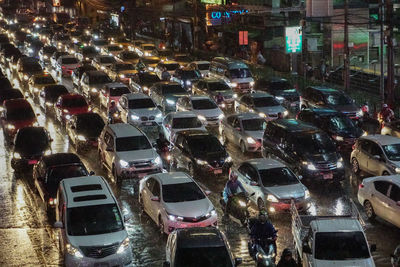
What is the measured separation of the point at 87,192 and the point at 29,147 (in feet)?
30.8

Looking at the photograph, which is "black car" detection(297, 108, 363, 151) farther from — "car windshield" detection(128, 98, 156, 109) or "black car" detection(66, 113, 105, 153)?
"black car" detection(66, 113, 105, 153)

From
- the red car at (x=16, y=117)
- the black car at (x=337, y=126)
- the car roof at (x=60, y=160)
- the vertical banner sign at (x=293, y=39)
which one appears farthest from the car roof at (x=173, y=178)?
the vertical banner sign at (x=293, y=39)

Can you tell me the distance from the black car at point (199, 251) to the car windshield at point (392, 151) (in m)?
10.8

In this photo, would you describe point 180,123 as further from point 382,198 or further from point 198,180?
point 382,198

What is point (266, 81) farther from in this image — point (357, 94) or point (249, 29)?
point (249, 29)

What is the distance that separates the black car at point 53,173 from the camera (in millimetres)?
22875

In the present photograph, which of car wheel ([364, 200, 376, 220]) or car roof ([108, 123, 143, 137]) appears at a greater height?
car roof ([108, 123, 143, 137])

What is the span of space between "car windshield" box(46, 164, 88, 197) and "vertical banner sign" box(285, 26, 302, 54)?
28084 mm

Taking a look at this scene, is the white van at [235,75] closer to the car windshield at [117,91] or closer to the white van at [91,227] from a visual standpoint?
the car windshield at [117,91]

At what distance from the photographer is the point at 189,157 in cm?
2719

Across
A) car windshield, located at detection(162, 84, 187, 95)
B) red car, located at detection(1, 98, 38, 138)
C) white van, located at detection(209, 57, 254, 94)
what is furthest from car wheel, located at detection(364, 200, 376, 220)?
white van, located at detection(209, 57, 254, 94)

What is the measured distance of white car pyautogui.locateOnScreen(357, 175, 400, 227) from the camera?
2080 cm

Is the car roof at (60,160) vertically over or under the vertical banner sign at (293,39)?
under

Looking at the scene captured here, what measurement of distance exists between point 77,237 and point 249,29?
4686 cm
